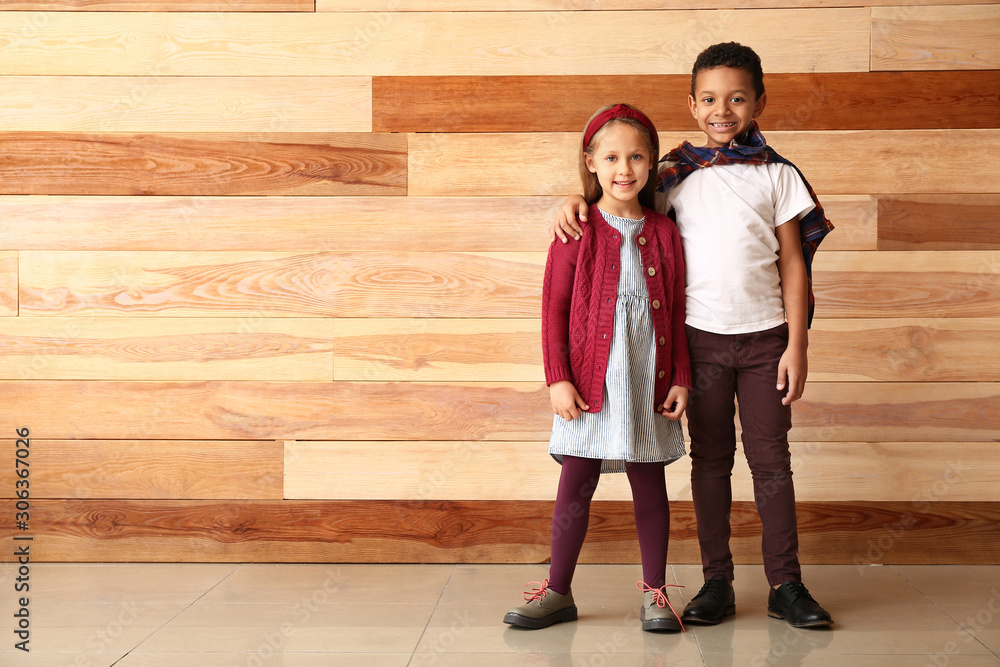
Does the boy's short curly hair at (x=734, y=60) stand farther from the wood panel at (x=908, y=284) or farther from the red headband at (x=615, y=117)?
the wood panel at (x=908, y=284)

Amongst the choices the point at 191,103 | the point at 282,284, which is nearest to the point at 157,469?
the point at 282,284

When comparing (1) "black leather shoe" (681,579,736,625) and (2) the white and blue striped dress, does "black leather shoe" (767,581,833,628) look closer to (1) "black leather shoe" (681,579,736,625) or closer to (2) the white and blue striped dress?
(1) "black leather shoe" (681,579,736,625)

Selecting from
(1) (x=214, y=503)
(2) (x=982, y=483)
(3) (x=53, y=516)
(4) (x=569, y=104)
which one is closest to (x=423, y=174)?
(4) (x=569, y=104)

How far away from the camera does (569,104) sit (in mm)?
1831

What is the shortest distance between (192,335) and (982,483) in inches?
75.8

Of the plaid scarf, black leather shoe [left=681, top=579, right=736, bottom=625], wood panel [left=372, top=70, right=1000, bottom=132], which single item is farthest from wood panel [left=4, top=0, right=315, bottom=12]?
black leather shoe [left=681, top=579, right=736, bottom=625]

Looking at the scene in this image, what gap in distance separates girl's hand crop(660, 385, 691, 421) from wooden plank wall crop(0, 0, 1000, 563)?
0.44 metres

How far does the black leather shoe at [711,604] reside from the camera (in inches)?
56.7

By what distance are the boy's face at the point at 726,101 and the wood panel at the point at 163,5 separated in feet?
3.22

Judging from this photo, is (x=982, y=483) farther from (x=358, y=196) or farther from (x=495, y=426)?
(x=358, y=196)

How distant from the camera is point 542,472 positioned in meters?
1.84

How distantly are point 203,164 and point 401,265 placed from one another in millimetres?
542

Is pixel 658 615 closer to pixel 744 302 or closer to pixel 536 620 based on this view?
pixel 536 620

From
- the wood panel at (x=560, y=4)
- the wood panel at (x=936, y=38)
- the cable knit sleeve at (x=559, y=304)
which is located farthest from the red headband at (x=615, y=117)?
the wood panel at (x=936, y=38)
